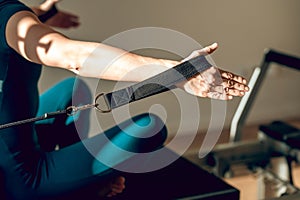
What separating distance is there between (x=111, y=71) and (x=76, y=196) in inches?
19.1

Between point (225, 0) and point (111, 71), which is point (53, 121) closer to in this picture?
point (111, 71)

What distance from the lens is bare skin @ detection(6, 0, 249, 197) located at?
3.65ft

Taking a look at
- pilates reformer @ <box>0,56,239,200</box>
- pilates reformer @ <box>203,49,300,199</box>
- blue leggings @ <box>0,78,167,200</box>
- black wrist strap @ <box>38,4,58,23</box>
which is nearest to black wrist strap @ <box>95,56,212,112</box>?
pilates reformer @ <box>0,56,239,200</box>

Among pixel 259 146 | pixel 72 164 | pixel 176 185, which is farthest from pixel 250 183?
pixel 72 164

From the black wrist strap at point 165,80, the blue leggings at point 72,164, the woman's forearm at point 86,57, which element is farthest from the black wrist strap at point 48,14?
the black wrist strap at point 165,80

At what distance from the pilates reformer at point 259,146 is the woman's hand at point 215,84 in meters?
0.95

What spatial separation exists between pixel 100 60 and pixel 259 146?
1.24m

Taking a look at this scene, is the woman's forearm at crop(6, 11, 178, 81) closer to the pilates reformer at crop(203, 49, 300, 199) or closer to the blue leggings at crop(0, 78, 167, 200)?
the blue leggings at crop(0, 78, 167, 200)

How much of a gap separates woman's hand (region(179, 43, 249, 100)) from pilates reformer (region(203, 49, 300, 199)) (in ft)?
3.10

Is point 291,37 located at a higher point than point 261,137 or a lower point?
higher

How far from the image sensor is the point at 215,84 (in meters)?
1.10

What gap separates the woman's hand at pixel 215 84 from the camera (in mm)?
1101

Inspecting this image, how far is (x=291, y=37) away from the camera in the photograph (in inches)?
125

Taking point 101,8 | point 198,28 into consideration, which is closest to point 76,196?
point 101,8
